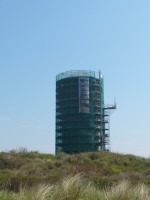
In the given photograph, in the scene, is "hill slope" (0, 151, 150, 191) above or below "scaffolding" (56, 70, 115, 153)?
below

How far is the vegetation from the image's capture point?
Result: 9352 mm

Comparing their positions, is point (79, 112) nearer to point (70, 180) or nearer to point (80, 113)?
point (80, 113)

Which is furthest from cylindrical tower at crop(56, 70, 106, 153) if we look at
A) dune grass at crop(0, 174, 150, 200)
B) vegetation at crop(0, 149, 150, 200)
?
dune grass at crop(0, 174, 150, 200)

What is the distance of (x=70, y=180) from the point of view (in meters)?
10.2

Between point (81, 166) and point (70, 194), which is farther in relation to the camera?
point (81, 166)

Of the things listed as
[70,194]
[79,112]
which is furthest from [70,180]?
[79,112]

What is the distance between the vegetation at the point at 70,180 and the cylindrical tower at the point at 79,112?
2812 cm

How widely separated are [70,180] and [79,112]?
49.7m

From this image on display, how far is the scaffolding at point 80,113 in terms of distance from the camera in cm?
5903

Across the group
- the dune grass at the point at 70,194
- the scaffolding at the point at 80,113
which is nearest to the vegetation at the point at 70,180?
the dune grass at the point at 70,194

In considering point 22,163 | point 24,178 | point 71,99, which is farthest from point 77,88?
point 24,178

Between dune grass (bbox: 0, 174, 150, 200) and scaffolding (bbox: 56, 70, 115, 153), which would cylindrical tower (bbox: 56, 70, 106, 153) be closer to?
scaffolding (bbox: 56, 70, 115, 153)

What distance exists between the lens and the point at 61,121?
60.2 metres

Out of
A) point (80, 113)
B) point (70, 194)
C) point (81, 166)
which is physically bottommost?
point (70, 194)
